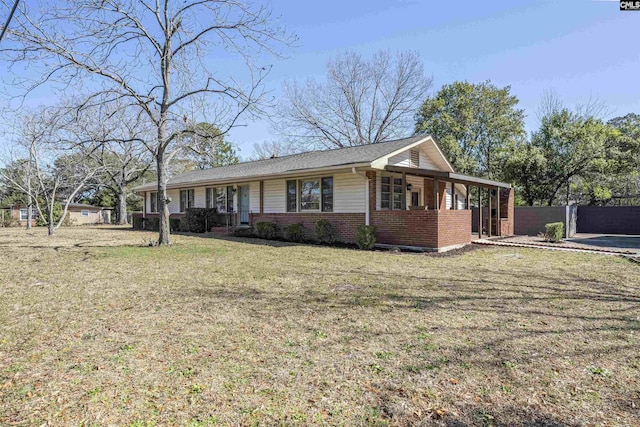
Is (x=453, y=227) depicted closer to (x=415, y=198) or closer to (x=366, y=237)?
(x=366, y=237)

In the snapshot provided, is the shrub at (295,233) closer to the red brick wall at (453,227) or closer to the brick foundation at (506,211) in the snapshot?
the red brick wall at (453,227)

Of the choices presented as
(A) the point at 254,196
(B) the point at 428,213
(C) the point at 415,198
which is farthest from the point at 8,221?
(B) the point at 428,213

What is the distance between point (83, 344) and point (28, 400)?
3.35 ft

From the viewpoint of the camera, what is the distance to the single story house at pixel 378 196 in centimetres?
1129

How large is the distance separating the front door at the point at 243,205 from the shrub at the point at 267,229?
2.81m

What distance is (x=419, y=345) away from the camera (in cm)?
354

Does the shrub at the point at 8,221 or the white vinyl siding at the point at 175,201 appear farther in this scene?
the shrub at the point at 8,221

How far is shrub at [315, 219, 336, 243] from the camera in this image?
12.9m

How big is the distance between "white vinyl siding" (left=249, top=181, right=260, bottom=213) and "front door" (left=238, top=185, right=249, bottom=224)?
1168 mm

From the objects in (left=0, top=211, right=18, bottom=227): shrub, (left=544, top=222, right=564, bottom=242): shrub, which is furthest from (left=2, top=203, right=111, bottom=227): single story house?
(left=544, top=222, right=564, bottom=242): shrub

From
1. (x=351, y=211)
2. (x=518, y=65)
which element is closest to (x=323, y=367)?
(x=351, y=211)

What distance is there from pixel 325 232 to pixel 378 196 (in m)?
2.26

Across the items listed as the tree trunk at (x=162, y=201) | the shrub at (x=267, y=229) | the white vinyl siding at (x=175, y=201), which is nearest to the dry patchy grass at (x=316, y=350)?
the tree trunk at (x=162, y=201)

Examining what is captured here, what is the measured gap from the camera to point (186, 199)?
20.5 meters
